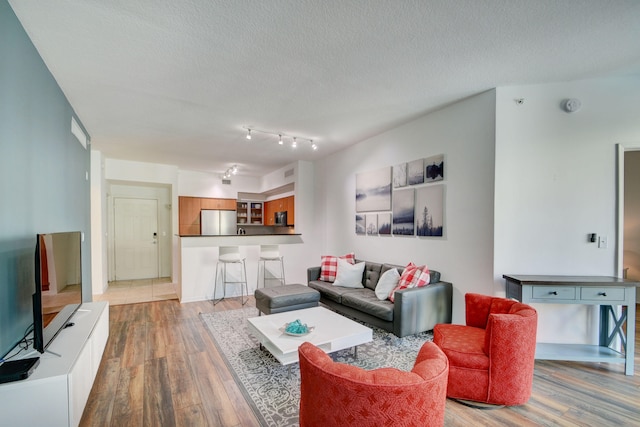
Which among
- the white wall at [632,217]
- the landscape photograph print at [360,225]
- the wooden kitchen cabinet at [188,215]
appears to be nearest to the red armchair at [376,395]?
the landscape photograph print at [360,225]

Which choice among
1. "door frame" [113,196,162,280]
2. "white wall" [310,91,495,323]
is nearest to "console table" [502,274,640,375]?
"white wall" [310,91,495,323]

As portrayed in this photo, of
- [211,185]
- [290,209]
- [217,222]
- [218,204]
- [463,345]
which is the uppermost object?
[211,185]

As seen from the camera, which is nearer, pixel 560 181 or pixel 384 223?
pixel 560 181

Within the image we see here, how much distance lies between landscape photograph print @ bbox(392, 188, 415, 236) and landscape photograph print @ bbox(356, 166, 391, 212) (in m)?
0.19

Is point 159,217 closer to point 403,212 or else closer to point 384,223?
point 384,223

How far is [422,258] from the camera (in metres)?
3.93

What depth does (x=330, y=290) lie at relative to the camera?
4.24 meters

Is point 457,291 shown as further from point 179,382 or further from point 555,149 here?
point 179,382

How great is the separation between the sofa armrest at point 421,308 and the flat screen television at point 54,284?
2929mm

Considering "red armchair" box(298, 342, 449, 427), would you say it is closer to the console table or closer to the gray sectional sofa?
the gray sectional sofa

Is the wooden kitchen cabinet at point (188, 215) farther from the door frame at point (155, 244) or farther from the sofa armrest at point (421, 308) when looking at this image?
the sofa armrest at point (421, 308)

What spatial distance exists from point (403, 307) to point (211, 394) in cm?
200

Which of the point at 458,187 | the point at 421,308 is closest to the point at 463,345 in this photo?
the point at 421,308

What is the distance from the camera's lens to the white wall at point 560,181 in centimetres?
293
